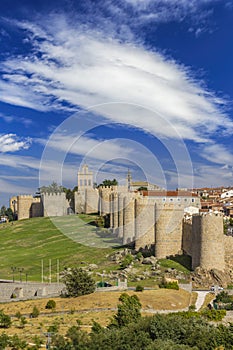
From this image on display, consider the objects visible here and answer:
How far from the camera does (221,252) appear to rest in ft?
134

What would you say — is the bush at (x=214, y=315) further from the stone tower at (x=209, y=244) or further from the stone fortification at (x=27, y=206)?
the stone fortification at (x=27, y=206)

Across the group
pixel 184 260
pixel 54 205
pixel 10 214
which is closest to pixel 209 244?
pixel 184 260

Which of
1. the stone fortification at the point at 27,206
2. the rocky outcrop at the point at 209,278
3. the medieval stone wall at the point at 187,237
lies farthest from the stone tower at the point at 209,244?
the stone fortification at the point at 27,206

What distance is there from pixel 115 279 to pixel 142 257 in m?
6.51

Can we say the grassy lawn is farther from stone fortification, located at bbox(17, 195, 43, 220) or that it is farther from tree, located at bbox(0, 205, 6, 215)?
tree, located at bbox(0, 205, 6, 215)

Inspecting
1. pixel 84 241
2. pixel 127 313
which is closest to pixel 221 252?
pixel 127 313

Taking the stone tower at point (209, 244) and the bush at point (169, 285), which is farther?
the stone tower at point (209, 244)

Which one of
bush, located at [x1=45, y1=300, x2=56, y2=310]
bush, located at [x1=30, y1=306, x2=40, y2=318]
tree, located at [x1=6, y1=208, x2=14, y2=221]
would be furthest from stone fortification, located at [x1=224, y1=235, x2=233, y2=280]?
tree, located at [x1=6, y1=208, x2=14, y2=221]

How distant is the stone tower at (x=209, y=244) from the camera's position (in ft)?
133

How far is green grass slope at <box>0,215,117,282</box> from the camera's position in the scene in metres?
47.8

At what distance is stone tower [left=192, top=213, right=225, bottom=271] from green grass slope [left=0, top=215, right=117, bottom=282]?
31.8ft

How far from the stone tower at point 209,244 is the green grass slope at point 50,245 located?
9.68 meters

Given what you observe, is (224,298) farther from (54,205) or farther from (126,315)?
(54,205)

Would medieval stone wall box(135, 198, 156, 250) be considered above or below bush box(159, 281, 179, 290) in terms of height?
above
